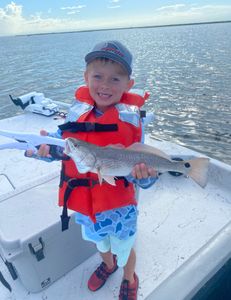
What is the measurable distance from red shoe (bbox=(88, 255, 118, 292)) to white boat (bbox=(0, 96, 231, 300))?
0.07m

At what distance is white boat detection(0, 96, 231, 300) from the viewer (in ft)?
8.53

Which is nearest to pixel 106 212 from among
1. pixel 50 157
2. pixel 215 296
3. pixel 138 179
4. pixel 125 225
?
pixel 125 225

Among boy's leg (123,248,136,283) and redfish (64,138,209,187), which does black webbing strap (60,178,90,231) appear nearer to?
redfish (64,138,209,187)

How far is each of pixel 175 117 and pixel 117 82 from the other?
13.8 m

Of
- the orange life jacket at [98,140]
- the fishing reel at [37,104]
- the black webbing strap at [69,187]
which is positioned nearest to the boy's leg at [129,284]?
the orange life jacket at [98,140]

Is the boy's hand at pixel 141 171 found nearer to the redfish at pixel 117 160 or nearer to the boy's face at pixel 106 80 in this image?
the redfish at pixel 117 160

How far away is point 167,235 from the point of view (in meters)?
3.81

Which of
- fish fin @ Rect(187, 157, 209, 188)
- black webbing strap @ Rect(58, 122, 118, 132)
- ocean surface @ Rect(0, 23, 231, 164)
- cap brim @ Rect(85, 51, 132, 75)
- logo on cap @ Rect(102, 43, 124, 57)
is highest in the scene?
logo on cap @ Rect(102, 43, 124, 57)

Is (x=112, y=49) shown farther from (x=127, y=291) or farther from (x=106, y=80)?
(x=127, y=291)

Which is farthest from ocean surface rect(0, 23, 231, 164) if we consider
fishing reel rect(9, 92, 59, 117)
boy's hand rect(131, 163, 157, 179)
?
boy's hand rect(131, 163, 157, 179)

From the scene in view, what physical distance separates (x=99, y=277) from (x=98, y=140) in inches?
67.1

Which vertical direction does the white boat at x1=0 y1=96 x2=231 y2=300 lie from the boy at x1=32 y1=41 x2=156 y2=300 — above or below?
below

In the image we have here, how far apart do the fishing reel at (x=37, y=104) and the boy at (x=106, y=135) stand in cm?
503

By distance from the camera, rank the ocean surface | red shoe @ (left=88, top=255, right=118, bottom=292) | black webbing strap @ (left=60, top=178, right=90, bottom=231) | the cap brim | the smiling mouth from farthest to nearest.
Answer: the ocean surface
red shoe @ (left=88, top=255, right=118, bottom=292)
black webbing strap @ (left=60, top=178, right=90, bottom=231)
the smiling mouth
the cap brim
